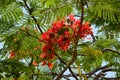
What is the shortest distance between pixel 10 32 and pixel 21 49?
255 millimetres

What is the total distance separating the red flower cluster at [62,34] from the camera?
3.90 metres

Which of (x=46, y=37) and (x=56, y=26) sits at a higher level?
(x=56, y=26)

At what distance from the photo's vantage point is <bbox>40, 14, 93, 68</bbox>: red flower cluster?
3.90m

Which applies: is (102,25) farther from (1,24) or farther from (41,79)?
(1,24)

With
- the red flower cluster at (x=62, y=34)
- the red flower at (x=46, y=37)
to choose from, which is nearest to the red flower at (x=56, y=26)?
the red flower cluster at (x=62, y=34)

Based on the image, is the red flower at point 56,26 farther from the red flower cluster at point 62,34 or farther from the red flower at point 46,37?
the red flower at point 46,37

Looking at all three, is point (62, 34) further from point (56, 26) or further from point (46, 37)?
point (46, 37)

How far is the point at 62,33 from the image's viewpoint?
3.96 metres

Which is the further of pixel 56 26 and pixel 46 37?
pixel 46 37

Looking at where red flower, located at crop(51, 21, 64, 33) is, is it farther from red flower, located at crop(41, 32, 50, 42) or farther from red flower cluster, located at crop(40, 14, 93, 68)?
red flower, located at crop(41, 32, 50, 42)

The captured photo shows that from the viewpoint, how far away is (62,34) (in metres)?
3.98

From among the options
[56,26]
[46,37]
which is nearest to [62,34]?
[56,26]

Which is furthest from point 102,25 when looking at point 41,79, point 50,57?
point 50,57

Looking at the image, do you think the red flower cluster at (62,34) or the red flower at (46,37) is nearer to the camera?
the red flower cluster at (62,34)
